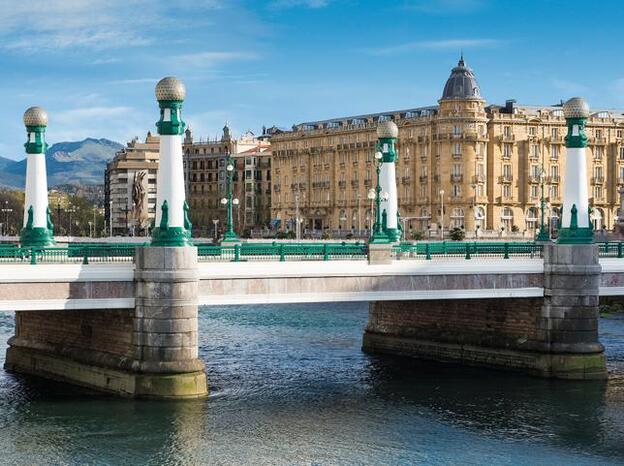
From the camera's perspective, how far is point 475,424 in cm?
4672

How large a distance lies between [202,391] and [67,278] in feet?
22.0

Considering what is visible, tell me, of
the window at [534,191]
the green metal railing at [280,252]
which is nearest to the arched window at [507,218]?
the window at [534,191]

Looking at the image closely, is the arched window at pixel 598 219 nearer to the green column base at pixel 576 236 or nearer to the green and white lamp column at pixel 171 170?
the green column base at pixel 576 236

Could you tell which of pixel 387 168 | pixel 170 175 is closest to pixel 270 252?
pixel 170 175

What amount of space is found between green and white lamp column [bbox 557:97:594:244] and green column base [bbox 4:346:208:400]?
1780 cm

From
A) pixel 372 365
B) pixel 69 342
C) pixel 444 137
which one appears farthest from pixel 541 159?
pixel 69 342

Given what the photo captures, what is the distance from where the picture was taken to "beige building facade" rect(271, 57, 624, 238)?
561 feet

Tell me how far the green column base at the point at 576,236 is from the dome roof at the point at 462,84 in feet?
382

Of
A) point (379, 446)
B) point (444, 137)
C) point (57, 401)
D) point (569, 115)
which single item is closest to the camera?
point (379, 446)

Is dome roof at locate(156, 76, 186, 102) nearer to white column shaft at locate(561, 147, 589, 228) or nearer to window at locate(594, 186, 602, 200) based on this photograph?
white column shaft at locate(561, 147, 589, 228)

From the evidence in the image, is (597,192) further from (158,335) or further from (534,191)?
(158,335)

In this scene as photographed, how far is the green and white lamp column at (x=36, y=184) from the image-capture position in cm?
5378

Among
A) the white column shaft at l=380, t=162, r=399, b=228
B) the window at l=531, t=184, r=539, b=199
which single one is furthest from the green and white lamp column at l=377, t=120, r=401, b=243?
the window at l=531, t=184, r=539, b=199

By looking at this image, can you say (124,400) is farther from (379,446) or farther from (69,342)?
(379,446)
